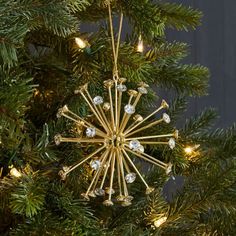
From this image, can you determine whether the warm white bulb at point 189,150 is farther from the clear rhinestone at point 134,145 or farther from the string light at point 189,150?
the clear rhinestone at point 134,145

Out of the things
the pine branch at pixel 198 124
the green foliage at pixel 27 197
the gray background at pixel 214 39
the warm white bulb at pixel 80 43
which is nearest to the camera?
the green foliage at pixel 27 197

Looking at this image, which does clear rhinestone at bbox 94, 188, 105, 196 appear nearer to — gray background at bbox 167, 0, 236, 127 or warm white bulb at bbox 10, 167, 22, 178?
warm white bulb at bbox 10, 167, 22, 178

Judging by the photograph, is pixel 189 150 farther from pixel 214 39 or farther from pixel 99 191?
pixel 214 39

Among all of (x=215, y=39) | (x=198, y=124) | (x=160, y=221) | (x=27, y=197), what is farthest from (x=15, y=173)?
(x=215, y=39)

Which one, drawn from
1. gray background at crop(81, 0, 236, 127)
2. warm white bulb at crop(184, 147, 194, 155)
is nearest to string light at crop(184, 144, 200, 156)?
warm white bulb at crop(184, 147, 194, 155)

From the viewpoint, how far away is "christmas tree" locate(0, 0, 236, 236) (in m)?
0.50

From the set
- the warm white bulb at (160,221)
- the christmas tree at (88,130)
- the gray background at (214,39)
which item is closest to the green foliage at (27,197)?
the christmas tree at (88,130)

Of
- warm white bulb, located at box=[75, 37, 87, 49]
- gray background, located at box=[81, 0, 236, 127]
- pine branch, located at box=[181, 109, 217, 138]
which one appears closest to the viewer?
warm white bulb, located at box=[75, 37, 87, 49]

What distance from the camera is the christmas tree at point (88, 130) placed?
1.63 feet

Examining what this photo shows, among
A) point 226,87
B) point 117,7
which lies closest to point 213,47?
point 226,87

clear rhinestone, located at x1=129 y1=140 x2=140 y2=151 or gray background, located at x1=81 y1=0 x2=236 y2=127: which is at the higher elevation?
gray background, located at x1=81 y1=0 x2=236 y2=127

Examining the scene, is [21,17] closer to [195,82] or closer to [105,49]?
[105,49]

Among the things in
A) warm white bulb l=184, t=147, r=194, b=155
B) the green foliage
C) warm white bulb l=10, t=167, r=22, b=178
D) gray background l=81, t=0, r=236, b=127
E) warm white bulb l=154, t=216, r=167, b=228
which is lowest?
warm white bulb l=154, t=216, r=167, b=228

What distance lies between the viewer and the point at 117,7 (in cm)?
59
